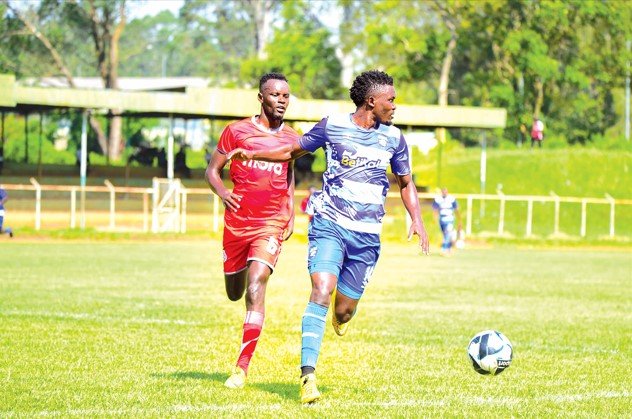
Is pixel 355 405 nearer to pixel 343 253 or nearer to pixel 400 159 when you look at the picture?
pixel 343 253

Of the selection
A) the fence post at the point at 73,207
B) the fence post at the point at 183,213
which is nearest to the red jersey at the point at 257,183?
the fence post at the point at 73,207

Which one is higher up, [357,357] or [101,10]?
[101,10]

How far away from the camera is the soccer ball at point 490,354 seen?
951 centimetres

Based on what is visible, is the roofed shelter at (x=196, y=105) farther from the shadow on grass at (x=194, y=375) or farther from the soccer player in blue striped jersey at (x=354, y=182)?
the soccer player in blue striped jersey at (x=354, y=182)

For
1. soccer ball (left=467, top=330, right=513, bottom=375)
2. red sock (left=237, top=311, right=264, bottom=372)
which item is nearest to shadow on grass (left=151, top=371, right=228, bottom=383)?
red sock (left=237, top=311, right=264, bottom=372)

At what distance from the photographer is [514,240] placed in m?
45.1

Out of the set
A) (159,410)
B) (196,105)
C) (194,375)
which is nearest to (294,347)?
(194,375)

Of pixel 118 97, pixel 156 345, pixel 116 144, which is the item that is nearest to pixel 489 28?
pixel 116 144

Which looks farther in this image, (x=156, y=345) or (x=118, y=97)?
(x=118, y=97)

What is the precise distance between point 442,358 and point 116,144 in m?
53.2

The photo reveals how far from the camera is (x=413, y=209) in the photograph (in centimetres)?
948

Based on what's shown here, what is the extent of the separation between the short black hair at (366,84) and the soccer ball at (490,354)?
200cm

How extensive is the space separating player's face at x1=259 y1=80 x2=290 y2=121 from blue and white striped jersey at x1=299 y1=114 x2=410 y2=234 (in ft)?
3.59

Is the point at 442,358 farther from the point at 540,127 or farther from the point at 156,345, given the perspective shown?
the point at 540,127
